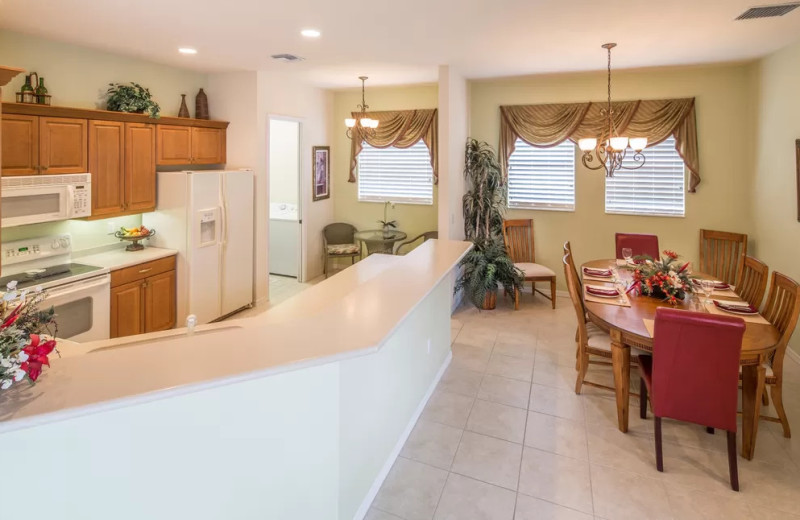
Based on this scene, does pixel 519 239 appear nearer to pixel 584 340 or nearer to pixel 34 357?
pixel 584 340

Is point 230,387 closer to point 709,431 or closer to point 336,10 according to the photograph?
point 336,10

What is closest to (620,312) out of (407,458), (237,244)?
(407,458)

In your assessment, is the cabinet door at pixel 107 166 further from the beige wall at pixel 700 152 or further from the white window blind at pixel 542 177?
the white window blind at pixel 542 177

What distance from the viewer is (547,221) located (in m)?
6.19

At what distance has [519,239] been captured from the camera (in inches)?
241

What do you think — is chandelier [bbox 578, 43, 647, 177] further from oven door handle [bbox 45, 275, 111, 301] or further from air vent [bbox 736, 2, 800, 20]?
oven door handle [bbox 45, 275, 111, 301]

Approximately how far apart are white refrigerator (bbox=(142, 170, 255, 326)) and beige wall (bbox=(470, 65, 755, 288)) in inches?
130

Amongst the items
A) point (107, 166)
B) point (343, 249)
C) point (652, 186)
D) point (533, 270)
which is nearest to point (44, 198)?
point (107, 166)

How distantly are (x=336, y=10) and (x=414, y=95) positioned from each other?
347cm

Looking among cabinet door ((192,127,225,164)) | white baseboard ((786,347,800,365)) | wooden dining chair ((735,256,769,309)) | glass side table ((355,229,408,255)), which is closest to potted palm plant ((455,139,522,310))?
glass side table ((355,229,408,255))

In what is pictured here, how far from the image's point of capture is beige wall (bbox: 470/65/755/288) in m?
5.24

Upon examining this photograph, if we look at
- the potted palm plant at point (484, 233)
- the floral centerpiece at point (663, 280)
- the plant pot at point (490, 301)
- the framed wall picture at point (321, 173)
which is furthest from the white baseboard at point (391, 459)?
the framed wall picture at point (321, 173)

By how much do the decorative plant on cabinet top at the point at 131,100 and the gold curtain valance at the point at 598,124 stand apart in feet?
13.7

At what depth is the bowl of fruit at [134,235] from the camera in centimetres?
454
